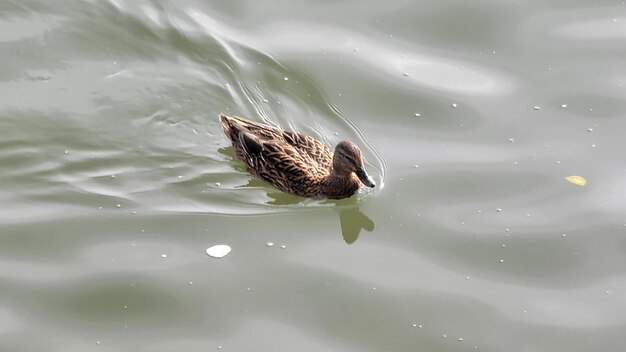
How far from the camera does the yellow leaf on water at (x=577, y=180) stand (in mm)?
8695

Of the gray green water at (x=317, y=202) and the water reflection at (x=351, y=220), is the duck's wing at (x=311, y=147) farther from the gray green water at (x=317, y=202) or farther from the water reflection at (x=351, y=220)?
the water reflection at (x=351, y=220)

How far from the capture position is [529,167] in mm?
8836

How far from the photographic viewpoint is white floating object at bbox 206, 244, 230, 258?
7.89 meters

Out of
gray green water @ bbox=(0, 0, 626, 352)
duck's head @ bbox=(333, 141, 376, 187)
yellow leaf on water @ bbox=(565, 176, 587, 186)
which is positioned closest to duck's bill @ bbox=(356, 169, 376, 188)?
duck's head @ bbox=(333, 141, 376, 187)

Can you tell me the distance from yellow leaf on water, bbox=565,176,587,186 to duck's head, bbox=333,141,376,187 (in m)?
1.59

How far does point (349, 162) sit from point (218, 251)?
129cm

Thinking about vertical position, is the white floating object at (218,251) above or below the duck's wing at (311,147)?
below

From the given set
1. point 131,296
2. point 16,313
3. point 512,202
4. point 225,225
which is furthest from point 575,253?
point 16,313

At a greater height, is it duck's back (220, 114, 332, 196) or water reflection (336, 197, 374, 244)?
duck's back (220, 114, 332, 196)

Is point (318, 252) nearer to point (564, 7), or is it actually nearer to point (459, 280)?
point (459, 280)

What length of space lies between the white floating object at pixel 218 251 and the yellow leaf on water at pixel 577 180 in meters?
2.82

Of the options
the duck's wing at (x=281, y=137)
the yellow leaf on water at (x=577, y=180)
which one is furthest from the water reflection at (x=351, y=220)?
the yellow leaf on water at (x=577, y=180)

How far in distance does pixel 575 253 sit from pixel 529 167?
3.26 feet

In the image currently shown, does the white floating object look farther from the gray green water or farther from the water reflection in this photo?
the water reflection
